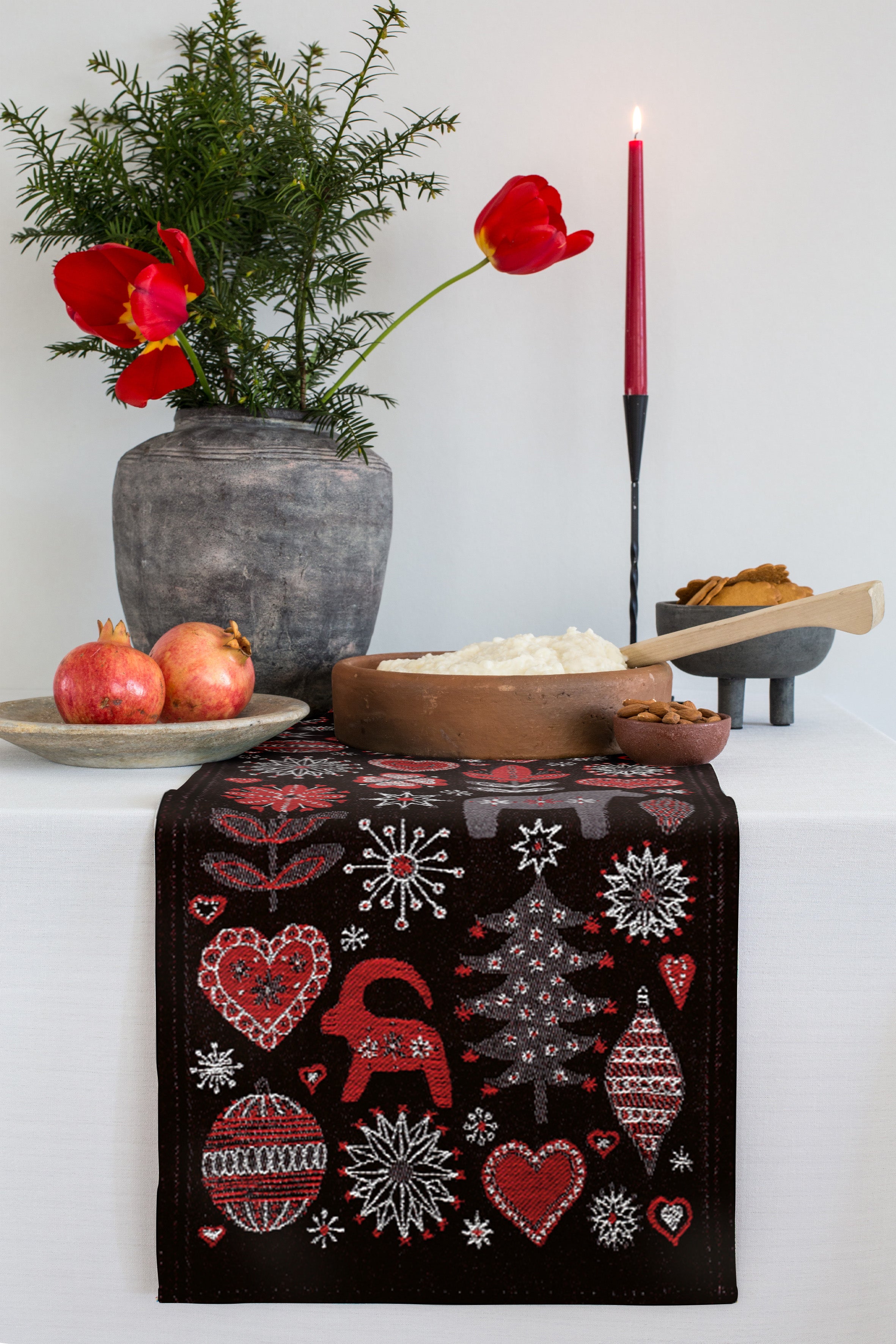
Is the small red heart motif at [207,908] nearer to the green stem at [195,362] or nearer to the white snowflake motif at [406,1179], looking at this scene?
the white snowflake motif at [406,1179]

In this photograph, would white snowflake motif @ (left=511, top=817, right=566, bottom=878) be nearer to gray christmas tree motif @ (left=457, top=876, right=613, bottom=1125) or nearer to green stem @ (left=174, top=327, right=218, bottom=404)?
gray christmas tree motif @ (left=457, top=876, right=613, bottom=1125)

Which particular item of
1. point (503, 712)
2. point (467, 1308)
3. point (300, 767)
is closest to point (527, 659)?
point (503, 712)

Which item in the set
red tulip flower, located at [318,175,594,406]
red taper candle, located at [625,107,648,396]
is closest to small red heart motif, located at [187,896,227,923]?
red tulip flower, located at [318,175,594,406]

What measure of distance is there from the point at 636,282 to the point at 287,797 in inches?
23.0

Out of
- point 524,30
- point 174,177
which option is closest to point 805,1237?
point 174,177

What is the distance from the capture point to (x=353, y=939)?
511mm

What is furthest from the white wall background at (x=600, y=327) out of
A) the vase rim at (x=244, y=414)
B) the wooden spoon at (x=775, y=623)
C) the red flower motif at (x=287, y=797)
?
the red flower motif at (x=287, y=797)

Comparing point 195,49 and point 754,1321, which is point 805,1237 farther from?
point 195,49

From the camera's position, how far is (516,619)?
1115mm

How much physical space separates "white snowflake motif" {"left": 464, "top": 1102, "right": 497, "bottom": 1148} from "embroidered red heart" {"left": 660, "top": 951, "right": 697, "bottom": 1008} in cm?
11

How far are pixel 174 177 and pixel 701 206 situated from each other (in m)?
0.53

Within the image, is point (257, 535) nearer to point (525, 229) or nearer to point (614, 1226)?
point (525, 229)

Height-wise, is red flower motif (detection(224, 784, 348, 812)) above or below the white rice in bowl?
below

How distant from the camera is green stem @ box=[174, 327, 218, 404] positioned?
81 centimetres
